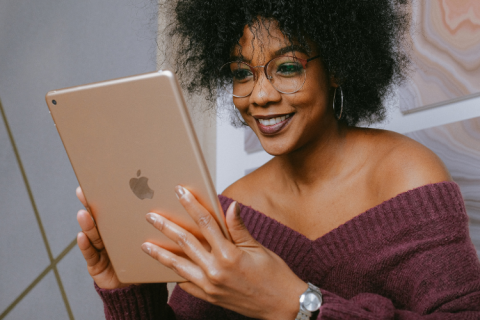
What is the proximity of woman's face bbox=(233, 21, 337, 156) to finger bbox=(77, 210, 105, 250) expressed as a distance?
0.48 metres

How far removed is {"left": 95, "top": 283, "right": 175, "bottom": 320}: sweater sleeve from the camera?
1.07 m

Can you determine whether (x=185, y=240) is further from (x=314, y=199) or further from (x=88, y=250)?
(x=314, y=199)

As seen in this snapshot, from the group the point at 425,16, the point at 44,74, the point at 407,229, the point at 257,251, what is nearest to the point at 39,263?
the point at 44,74

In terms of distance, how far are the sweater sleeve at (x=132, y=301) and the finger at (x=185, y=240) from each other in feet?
0.98

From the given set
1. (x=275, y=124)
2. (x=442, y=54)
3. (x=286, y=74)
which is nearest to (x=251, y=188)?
(x=275, y=124)

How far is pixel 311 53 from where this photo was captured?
1.19m

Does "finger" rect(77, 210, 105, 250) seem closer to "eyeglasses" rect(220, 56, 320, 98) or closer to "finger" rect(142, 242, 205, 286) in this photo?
"finger" rect(142, 242, 205, 286)

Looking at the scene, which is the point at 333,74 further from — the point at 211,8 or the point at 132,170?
the point at 132,170

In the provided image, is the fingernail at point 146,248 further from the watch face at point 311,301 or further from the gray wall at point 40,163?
the gray wall at point 40,163

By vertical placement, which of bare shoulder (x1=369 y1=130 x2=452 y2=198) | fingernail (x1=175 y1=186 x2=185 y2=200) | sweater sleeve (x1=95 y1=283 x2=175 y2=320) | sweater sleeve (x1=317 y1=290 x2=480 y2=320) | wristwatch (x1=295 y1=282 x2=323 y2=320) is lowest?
sweater sleeve (x1=317 y1=290 x2=480 y2=320)

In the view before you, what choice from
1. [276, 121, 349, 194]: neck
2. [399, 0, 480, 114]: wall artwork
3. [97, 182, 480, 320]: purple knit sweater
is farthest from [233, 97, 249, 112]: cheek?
[399, 0, 480, 114]: wall artwork

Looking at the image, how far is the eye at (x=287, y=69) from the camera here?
3.73 feet

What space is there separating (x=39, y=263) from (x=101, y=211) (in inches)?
41.8

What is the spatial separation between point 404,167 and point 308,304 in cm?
48
